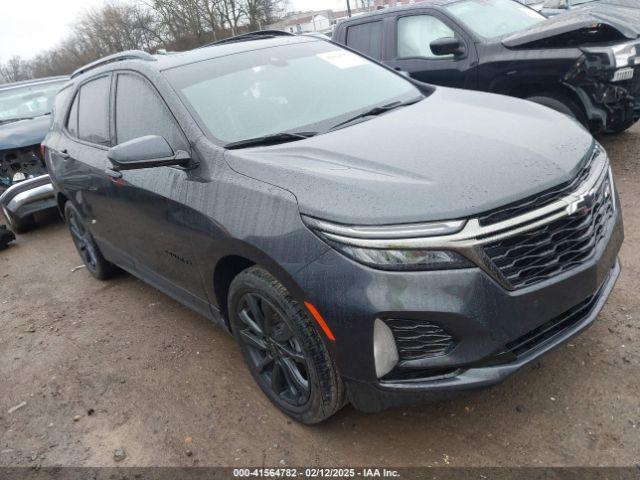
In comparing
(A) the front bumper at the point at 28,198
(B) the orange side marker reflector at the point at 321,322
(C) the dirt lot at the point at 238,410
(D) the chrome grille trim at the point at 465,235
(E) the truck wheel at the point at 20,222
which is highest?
(D) the chrome grille trim at the point at 465,235

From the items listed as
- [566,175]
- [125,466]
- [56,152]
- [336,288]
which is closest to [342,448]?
[336,288]

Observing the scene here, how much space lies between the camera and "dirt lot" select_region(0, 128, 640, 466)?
2.33m

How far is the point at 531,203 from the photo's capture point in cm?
201

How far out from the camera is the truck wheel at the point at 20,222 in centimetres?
650

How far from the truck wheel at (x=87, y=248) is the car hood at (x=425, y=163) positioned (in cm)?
253

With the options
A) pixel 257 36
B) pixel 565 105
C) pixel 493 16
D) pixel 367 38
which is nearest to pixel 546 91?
pixel 565 105

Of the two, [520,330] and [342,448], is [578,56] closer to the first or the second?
[520,330]

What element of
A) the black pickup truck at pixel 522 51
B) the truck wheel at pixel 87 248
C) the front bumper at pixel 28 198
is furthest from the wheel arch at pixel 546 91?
the front bumper at pixel 28 198

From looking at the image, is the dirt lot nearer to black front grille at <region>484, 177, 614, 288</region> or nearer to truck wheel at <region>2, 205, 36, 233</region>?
black front grille at <region>484, 177, 614, 288</region>

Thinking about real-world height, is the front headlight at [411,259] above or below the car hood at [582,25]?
below

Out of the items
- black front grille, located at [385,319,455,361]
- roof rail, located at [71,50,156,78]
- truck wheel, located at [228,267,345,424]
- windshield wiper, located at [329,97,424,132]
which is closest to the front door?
roof rail, located at [71,50,156,78]

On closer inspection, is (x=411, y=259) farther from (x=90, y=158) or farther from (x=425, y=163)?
(x=90, y=158)

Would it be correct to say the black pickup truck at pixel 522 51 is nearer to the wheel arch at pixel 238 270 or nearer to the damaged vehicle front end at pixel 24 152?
the wheel arch at pixel 238 270

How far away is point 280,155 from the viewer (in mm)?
2455
